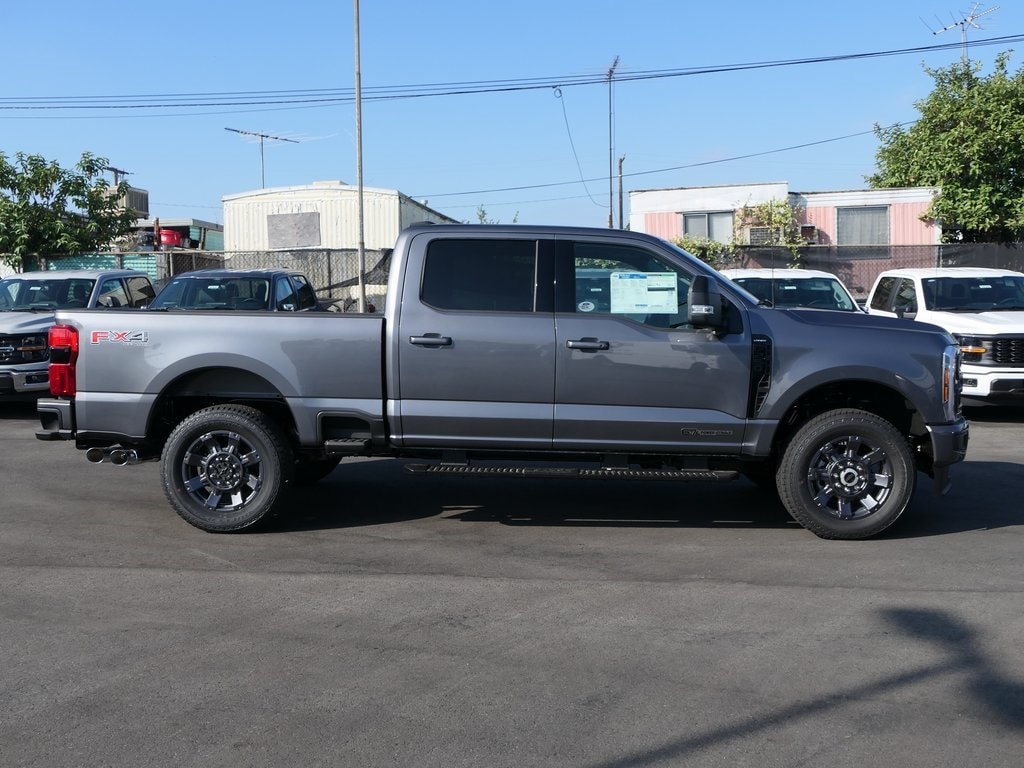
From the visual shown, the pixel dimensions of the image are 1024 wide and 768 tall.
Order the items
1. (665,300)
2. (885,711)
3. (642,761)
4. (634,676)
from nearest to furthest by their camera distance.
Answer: (642,761), (885,711), (634,676), (665,300)

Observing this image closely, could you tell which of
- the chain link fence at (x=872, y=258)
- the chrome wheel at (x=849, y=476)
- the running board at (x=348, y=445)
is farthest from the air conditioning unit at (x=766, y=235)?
the running board at (x=348, y=445)

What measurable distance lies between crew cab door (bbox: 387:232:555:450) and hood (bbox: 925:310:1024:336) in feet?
23.8

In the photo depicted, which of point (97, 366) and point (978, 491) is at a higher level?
point (97, 366)

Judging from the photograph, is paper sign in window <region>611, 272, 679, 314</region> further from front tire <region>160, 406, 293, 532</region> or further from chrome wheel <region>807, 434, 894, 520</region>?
front tire <region>160, 406, 293, 532</region>

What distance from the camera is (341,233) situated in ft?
95.6

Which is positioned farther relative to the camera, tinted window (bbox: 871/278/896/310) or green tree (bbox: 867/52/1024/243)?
green tree (bbox: 867/52/1024/243)

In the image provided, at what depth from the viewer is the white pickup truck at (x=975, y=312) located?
38.9ft

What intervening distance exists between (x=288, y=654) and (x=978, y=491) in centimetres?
620

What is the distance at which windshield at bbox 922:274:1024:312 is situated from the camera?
13148 mm

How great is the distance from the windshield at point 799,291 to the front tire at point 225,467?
8.83m

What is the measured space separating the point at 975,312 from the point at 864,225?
1475 centimetres

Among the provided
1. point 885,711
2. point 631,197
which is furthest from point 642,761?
point 631,197

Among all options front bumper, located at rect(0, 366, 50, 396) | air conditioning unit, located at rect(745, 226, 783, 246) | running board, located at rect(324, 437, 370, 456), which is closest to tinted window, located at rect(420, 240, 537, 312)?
running board, located at rect(324, 437, 370, 456)

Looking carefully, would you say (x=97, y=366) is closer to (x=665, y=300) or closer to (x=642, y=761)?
(x=665, y=300)
